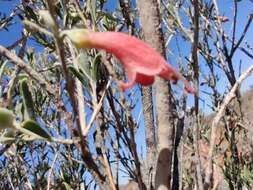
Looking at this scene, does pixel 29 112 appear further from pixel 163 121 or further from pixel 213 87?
pixel 213 87

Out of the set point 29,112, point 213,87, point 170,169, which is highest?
point 213,87

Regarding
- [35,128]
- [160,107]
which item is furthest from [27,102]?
[160,107]

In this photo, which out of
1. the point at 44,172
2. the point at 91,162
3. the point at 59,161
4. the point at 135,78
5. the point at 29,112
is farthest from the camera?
the point at 44,172

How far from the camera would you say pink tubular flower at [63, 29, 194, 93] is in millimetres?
628

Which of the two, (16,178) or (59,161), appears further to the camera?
(16,178)

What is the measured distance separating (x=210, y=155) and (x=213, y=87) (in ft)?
7.07

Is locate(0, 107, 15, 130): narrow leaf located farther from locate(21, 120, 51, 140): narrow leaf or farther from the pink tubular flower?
the pink tubular flower

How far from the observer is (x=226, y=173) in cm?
288

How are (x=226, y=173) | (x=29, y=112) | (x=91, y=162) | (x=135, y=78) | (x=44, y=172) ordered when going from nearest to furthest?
1. (x=135, y=78)
2. (x=91, y=162)
3. (x=29, y=112)
4. (x=226, y=173)
5. (x=44, y=172)

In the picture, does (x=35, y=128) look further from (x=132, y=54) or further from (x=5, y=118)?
(x=132, y=54)

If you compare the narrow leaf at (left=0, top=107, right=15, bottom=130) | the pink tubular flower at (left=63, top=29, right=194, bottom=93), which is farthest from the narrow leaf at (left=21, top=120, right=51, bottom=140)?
the pink tubular flower at (left=63, top=29, right=194, bottom=93)

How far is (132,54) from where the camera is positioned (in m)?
0.66

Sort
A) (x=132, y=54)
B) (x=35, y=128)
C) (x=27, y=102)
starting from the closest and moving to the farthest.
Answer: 1. (x=132, y=54)
2. (x=35, y=128)
3. (x=27, y=102)

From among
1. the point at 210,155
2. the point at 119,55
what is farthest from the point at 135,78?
the point at 210,155
